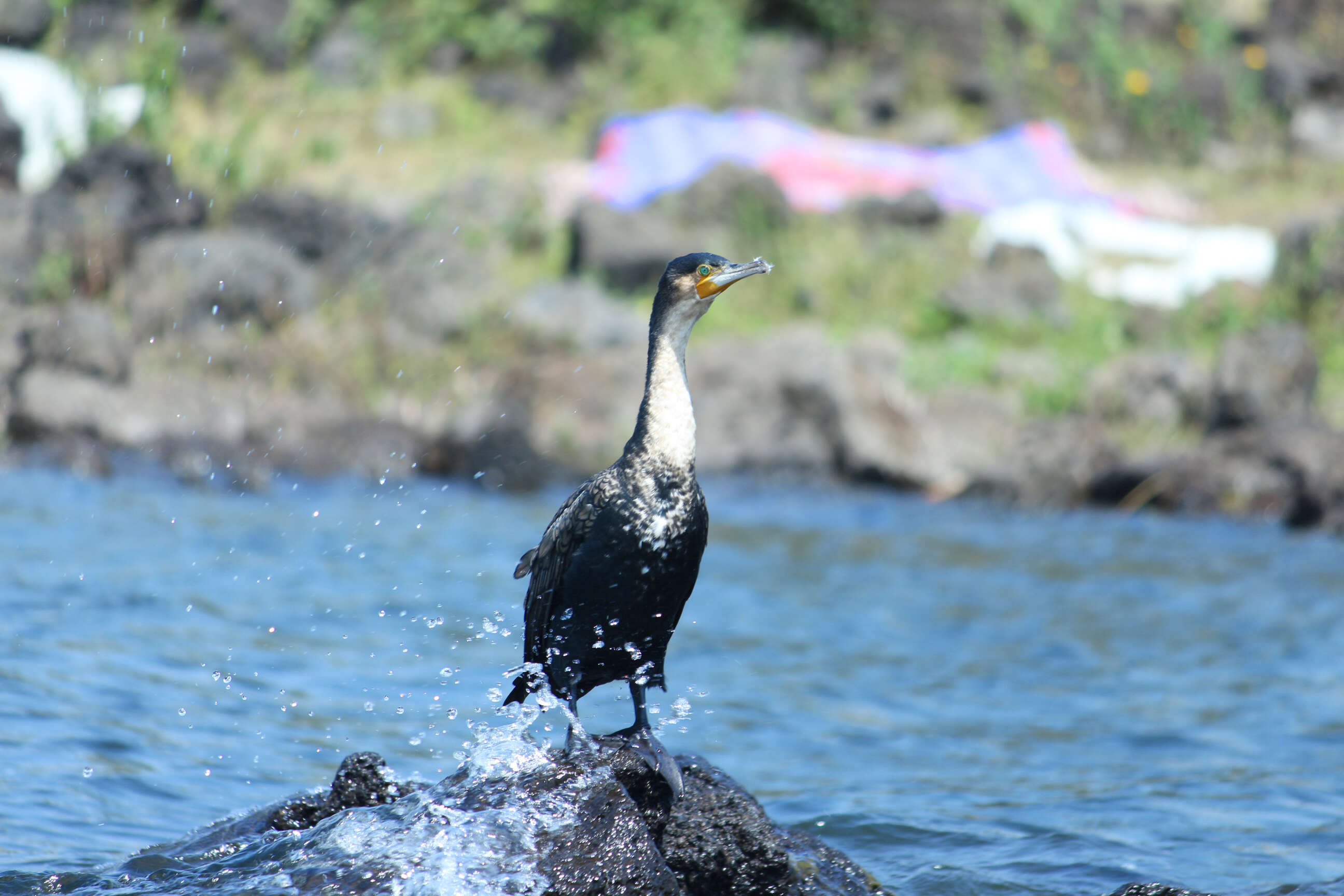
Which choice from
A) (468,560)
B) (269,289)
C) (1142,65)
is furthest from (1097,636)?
(1142,65)

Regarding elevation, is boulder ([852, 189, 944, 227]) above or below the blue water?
above

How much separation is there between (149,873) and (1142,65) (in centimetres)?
2663

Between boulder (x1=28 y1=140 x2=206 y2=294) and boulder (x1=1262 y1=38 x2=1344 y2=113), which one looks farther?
boulder (x1=1262 y1=38 x2=1344 y2=113)

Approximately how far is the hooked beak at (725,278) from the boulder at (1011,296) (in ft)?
43.0

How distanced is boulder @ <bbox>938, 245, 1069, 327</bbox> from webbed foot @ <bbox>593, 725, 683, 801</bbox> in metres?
13.5

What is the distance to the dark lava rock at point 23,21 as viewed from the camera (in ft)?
59.4

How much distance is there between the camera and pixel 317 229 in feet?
51.5

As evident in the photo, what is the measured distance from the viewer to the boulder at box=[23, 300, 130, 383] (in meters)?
12.8

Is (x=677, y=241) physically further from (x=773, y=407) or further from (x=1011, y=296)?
(x=1011, y=296)

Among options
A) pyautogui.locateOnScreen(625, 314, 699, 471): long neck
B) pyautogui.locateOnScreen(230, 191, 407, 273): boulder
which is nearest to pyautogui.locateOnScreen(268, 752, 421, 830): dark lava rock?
pyautogui.locateOnScreen(625, 314, 699, 471): long neck

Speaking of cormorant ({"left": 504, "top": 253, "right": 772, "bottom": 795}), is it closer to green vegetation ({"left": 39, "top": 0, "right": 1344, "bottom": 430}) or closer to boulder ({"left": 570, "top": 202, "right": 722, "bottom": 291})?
green vegetation ({"left": 39, "top": 0, "right": 1344, "bottom": 430})

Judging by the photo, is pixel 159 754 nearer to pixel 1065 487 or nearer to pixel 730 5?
pixel 1065 487

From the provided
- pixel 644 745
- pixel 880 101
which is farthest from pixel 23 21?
pixel 644 745

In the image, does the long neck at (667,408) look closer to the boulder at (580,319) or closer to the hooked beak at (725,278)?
the hooked beak at (725,278)
